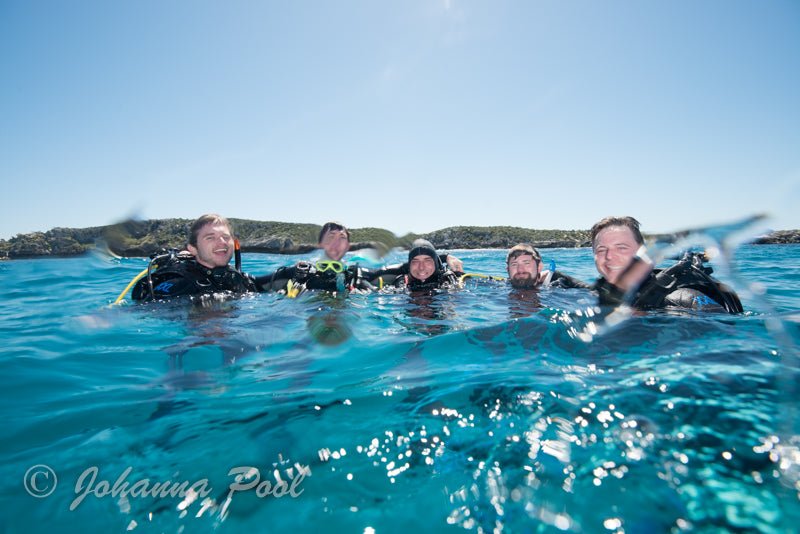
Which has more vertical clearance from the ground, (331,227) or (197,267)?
(331,227)

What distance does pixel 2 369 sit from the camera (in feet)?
10.9

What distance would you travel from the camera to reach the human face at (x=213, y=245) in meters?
5.73

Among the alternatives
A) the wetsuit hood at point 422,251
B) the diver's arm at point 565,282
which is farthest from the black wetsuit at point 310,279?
the diver's arm at point 565,282

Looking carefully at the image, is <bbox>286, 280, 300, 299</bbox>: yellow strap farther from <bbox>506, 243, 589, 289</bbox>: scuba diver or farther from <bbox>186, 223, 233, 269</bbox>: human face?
<bbox>506, 243, 589, 289</bbox>: scuba diver

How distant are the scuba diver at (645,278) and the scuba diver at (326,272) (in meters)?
4.40

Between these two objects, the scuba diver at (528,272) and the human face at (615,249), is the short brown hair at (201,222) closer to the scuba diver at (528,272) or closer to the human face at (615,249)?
the scuba diver at (528,272)

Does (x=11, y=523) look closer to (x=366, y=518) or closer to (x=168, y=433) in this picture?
(x=168, y=433)

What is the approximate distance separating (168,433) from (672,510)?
259 cm

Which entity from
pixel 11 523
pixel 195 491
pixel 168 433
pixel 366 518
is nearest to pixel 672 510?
pixel 366 518

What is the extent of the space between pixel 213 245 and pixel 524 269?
557 cm

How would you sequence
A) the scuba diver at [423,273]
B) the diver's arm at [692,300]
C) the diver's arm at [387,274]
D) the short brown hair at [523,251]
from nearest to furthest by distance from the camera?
the diver's arm at [692,300] < the short brown hair at [523,251] < the scuba diver at [423,273] < the diver's arm at [387,274]

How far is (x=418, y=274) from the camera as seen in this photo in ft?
23.5

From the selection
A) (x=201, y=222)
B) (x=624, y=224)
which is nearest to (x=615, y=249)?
(x=624, y=224)

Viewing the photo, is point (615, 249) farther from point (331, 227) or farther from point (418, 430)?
point (331, 227)
